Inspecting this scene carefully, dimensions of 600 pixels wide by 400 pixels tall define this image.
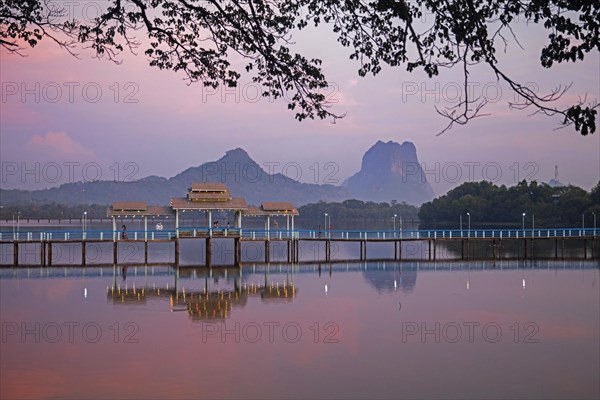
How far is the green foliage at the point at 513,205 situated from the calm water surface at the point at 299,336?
44.1 meters

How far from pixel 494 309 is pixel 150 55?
19793 mm

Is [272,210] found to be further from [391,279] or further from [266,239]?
[391,279]

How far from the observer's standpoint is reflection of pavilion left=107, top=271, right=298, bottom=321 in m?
26.0

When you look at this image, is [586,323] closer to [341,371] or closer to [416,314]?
[416,314]

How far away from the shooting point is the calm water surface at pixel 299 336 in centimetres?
1608

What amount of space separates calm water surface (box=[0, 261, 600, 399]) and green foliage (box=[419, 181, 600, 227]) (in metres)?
44.1

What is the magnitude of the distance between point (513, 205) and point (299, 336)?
76.2 metres

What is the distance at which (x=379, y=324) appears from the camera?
23703mm

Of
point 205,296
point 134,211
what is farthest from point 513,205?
point 205,296

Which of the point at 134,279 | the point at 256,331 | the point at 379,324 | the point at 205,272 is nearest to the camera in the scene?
the point at 256,331

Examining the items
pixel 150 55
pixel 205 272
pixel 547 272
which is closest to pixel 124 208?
pixel 205 272

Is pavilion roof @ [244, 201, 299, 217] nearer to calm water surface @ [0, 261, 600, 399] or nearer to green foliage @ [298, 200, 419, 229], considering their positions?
calm water surface @ [0, 261, 600, 399]

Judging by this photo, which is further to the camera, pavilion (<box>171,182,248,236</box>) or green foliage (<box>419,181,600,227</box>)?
green foliage (<box>419,181,600,227</box>)

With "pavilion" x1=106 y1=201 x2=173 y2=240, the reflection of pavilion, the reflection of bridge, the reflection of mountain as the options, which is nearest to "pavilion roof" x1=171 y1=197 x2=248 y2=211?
"pavilion" x1=106 y1=201 x2=173 y2=240
